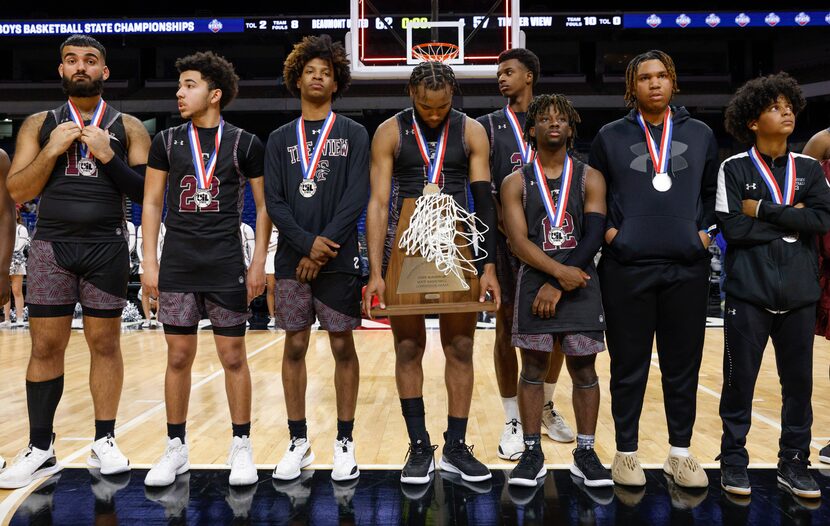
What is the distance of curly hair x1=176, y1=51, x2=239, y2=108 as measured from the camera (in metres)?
3.26

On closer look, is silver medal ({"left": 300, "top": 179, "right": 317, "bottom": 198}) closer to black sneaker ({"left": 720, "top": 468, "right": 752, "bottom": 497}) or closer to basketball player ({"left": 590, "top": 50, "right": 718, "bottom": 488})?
basketball player ({"left": 590, "top": 50, "right": 718, "bottom": 488})

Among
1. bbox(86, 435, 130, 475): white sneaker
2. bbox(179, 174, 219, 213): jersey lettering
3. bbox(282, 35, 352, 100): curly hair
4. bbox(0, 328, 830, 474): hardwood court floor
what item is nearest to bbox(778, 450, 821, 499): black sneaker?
bbox(0, 328, 830, 474): hardwood court floor

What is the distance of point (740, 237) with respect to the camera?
302 centimetres

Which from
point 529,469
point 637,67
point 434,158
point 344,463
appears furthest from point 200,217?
point 637,67

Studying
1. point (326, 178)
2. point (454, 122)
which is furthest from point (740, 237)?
point (326, 178)

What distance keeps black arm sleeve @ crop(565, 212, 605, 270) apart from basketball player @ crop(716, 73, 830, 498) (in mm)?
548

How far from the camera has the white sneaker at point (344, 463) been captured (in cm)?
315

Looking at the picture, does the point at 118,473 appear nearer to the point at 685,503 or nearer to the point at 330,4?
the point at 685,503

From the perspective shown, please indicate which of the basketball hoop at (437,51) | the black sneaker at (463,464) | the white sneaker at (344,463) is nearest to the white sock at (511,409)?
the black sneaker at (463,464)

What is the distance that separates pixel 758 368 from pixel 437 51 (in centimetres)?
632

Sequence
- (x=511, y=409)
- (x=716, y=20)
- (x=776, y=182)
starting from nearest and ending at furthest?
(x=776, y=182), (x=511, y=409), (x=716, y=20)

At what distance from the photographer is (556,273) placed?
2.99m

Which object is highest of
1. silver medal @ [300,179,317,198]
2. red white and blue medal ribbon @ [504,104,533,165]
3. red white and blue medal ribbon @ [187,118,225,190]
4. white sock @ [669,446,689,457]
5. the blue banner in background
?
the blue banner in background

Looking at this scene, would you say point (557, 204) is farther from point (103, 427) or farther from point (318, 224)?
point (103, 427)
